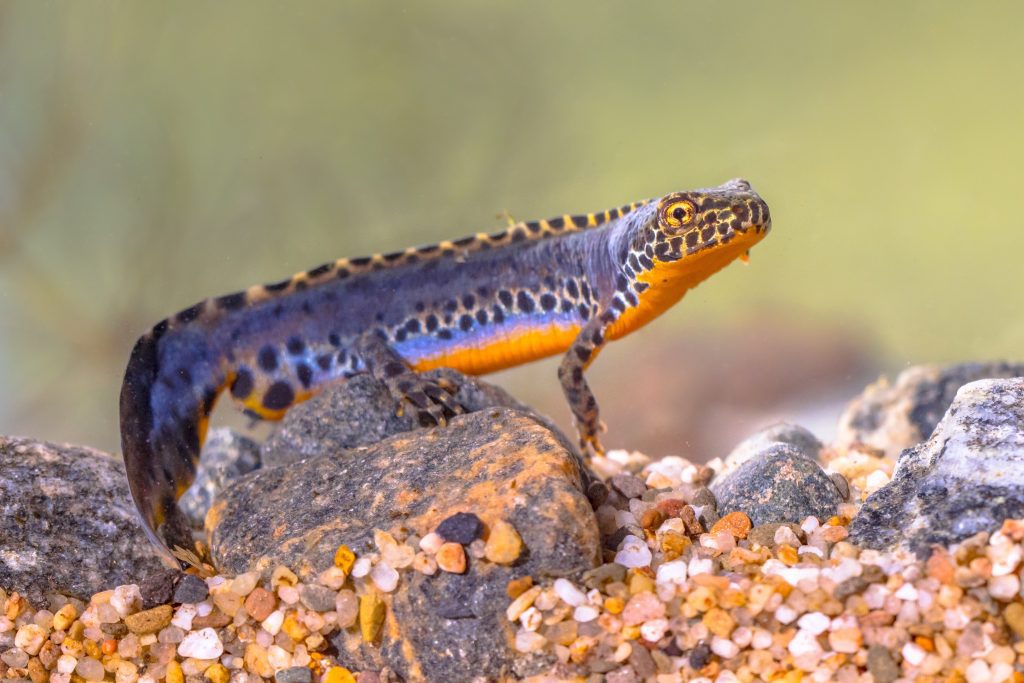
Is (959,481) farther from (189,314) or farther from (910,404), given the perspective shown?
(189,314)

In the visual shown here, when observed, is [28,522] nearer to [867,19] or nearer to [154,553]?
[154,553]

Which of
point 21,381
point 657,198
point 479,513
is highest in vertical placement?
point 657,198

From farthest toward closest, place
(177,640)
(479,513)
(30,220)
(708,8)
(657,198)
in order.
Result: (708,8), (30,220), (657,198), (177,640), (479,513)

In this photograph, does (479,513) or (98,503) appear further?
(98,503)

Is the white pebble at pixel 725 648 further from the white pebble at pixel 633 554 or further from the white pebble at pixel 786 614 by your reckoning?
the white pebble at pixel 633 554

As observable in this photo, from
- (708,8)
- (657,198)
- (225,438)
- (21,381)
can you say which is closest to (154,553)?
(225,438)

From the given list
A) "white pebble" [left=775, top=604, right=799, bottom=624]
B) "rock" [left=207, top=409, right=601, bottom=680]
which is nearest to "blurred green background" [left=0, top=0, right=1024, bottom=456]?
"rock" [left=207, top=409, right=601, bottom=680]

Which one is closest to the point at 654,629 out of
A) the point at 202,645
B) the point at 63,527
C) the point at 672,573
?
the point at 672,573
